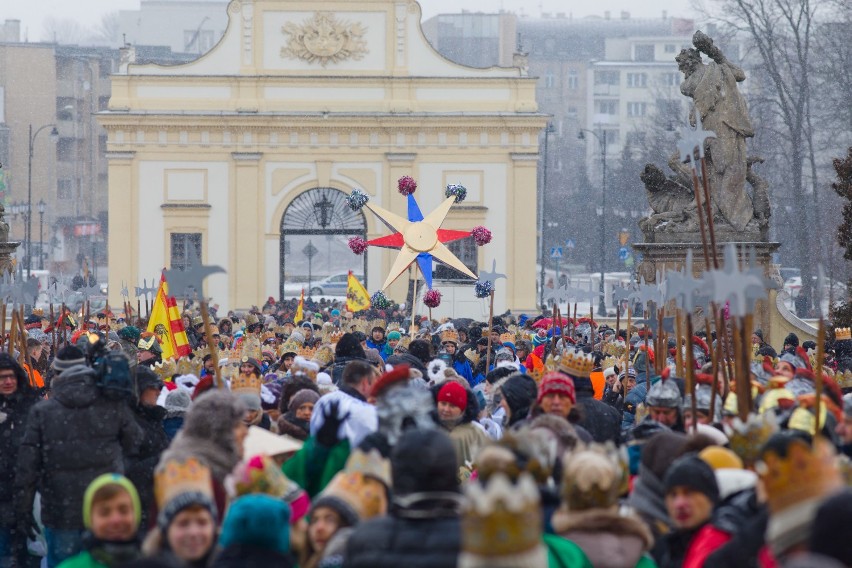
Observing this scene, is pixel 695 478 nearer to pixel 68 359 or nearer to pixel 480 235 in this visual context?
pixel 68 359

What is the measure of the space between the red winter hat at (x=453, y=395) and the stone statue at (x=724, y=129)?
43.4 ft

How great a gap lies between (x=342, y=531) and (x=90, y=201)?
7995 cm

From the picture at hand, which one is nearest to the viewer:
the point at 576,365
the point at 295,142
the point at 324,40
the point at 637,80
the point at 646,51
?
the point at 576,365

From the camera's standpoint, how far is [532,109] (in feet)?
151

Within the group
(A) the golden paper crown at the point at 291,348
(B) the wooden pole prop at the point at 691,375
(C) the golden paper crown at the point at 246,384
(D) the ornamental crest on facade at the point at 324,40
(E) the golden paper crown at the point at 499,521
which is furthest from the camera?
(D) the ornamental crest on facade at the point at 324,40

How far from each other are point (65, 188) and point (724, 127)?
64.7 metres

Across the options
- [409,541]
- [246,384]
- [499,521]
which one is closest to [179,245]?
[246,384]

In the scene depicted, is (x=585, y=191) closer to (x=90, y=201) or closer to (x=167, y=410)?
(x=90, y=201)

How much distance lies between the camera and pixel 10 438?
9.59m

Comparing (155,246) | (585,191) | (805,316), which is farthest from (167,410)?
(585,191)

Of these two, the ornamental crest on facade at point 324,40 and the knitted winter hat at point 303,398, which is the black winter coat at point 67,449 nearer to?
the knitted winter hat at point 303,398

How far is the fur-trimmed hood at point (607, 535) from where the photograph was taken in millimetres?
6141

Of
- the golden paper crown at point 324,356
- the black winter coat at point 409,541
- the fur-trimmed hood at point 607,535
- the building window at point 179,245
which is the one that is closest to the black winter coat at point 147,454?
the fur-trimmed hood at point 607,535

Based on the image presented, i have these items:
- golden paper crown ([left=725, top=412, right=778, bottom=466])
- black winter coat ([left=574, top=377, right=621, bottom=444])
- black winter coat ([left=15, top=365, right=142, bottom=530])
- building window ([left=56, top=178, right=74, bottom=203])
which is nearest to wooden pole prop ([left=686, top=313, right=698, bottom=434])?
black winter coat ([left=574, top=377, right=621, bottom=444])
